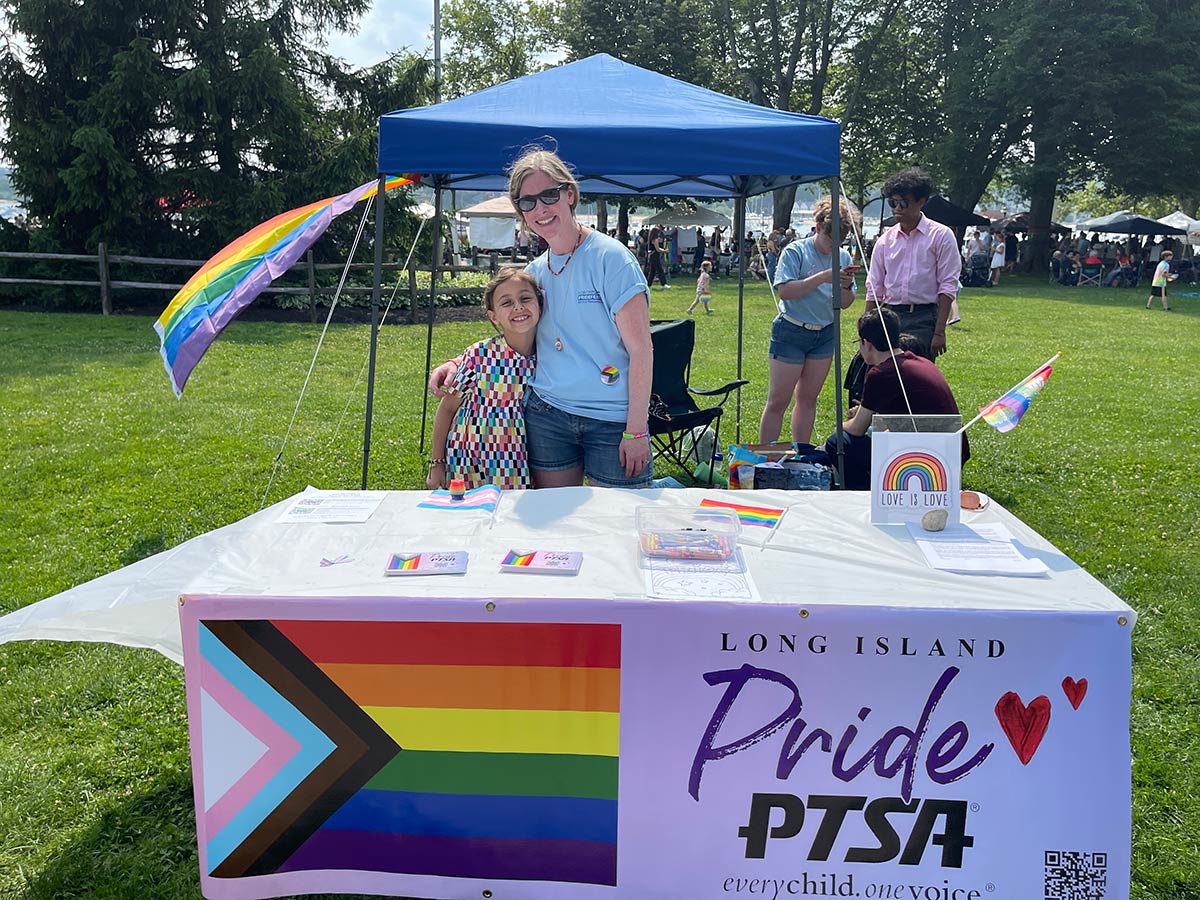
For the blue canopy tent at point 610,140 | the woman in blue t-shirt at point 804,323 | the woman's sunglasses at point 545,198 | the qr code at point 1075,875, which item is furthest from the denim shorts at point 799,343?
the qr code at point 1075,875

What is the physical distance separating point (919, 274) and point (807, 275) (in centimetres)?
67

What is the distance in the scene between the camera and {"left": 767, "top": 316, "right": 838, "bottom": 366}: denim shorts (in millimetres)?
5625

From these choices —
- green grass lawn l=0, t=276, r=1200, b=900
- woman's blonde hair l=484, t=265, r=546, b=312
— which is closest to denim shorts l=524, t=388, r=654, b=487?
woman's blonde hair l=484, t=265, r=546, b=312

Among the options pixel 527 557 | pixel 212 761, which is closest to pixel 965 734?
pixel 527 557

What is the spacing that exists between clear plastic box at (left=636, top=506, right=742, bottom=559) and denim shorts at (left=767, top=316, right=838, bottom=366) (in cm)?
315

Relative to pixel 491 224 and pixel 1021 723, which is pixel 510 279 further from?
pixel 491 224

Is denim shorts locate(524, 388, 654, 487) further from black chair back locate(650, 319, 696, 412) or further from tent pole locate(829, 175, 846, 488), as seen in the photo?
black chair back locate(650, 319, 696, 412)

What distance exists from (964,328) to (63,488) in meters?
13.3

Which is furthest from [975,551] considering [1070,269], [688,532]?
[1070,269]

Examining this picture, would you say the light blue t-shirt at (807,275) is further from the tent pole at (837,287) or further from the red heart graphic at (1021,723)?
the red heart graphic at (1021,723)

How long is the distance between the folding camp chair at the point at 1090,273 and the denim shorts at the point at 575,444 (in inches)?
1131

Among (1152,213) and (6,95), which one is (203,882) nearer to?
(6,95)

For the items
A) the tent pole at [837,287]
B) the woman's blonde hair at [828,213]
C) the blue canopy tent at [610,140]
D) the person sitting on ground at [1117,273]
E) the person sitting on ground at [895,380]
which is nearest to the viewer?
the blue canopy tent at [610,140]

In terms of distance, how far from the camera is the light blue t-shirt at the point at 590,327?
310cm
